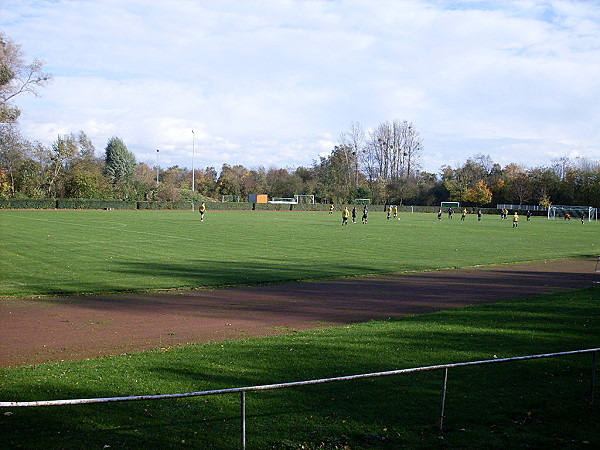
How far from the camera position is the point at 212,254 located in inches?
1120

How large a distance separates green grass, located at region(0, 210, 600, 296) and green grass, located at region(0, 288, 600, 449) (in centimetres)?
952

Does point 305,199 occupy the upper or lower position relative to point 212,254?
upper

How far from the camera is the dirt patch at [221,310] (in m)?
11.5

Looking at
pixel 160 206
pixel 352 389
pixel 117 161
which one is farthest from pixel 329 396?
pixel 117 161

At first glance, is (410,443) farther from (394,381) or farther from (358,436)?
(394,381)

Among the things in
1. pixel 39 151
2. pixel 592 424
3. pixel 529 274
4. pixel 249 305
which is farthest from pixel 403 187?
pixel 592 424

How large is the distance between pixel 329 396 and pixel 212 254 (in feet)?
69.5

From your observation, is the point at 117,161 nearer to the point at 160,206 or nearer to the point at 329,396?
the point at 160,206

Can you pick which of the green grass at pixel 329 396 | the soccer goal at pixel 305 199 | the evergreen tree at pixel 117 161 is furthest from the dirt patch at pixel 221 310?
the soccer goal at pixel 305 199

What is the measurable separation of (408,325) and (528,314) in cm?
327

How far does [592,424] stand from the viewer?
6934 millimetres

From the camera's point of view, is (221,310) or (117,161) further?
(117,161)

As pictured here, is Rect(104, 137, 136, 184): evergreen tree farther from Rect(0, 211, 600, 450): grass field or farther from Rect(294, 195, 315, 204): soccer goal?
Rect(0, 211, 600, 450): grass field

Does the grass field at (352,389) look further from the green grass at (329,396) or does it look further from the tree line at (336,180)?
the tree line at (336,180)
